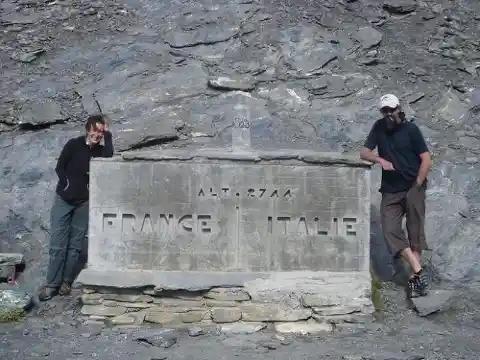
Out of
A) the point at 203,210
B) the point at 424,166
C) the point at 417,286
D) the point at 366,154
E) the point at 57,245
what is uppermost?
the point at 366,154

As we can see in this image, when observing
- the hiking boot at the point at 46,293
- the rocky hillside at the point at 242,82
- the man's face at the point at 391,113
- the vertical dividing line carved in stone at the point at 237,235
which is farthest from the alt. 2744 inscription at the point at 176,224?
the rocky hillside at the point at 242,82

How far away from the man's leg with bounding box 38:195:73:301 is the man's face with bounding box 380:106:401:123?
333 cm

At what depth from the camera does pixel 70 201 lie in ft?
28.1

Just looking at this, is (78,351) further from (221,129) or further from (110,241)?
(221,129)

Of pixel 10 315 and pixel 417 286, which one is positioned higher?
pixel 417 286

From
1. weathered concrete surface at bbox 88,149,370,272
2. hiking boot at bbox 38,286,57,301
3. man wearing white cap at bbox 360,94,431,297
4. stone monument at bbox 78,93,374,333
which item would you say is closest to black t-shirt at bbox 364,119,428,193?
man wearing white cap at bbox 360,94,431,297

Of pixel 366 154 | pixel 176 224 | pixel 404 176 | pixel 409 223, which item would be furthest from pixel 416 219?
pixel 176 224

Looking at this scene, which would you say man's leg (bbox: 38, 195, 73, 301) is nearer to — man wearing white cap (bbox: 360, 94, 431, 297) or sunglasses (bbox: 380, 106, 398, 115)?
man wearing white cap (bbox: 360, 94, 431, 297)

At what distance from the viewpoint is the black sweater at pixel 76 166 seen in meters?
8.55

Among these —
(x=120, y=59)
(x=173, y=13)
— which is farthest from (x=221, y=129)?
(x=173, y=13)

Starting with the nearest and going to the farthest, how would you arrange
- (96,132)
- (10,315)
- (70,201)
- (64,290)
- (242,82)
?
1. (10,315)
2. (96,132)
3. (70,201)
4. (64,290)
5. (242,82)

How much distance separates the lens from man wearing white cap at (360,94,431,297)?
27.5 ft

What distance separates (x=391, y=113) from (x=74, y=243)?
11.6ft

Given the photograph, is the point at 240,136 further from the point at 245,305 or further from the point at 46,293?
the point at 46,293
